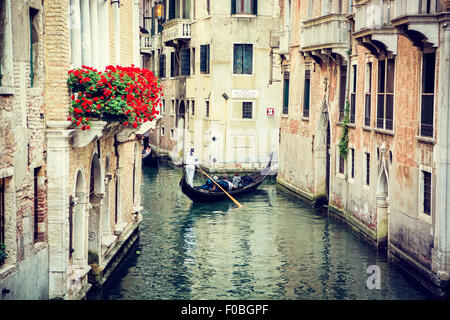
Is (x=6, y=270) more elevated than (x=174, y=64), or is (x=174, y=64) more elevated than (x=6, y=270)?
(x=174, y=64)

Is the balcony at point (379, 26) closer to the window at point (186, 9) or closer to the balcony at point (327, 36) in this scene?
the balcony at point (327, 36)

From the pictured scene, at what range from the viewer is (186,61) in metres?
30.9

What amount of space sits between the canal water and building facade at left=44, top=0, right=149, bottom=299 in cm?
71

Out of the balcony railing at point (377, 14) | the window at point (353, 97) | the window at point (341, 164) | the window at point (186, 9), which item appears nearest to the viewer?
the balcony railing at point (377, 14)

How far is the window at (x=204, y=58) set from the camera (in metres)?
28.5

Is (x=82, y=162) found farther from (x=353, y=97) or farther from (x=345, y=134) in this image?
(x=345, y=134)

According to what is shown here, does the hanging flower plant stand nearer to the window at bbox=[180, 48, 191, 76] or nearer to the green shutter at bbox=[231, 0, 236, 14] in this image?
the green shutter at bbox=[231, 0, 236, 14]

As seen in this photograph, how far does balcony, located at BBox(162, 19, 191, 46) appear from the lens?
30328mm

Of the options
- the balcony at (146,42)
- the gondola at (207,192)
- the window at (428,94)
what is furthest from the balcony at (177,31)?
the window at (428,94)

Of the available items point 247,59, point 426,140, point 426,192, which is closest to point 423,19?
point 426,140

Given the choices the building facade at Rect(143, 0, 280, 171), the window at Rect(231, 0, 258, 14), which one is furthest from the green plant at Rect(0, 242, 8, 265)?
the window at Rect(231, 0, 258, 14)

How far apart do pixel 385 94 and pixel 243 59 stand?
1303 cm

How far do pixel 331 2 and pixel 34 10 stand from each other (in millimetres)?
11981

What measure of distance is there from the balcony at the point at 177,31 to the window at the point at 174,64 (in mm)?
679
